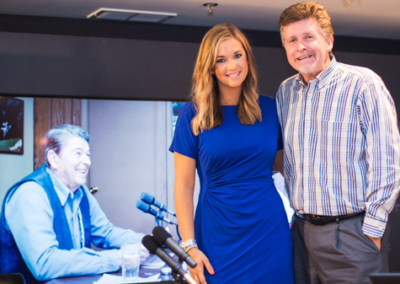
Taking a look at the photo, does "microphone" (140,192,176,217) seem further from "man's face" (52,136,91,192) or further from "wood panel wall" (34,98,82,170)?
"wood panel wall" (34,98,82,170)

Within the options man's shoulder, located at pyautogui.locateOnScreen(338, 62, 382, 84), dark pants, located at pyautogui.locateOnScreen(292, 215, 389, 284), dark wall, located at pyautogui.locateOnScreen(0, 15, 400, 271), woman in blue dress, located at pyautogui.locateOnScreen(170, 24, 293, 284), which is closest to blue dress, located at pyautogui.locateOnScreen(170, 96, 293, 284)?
woman in blue dress, located at pyautogui.locateOnScreen(170, 24, 293, 284)

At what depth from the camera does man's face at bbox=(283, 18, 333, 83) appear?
2201mm

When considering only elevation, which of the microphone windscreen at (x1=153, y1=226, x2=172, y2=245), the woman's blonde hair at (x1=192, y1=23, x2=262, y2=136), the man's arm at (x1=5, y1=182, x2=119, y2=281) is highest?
the woman's blonde hair at (x1=192, y1=23, x2=262, y2=136)

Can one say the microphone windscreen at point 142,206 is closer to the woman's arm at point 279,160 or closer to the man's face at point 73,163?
the man's face at point 73,163

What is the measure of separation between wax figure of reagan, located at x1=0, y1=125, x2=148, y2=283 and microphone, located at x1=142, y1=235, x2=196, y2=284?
2727mm

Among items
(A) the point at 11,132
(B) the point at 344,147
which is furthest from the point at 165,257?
(A) the point at 11,132

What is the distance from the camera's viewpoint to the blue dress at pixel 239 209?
2.12 meters

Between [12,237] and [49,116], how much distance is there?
39.6 inches

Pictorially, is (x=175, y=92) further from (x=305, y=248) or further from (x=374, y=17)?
(x=305, y=248)

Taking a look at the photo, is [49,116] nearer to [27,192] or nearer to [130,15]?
[27,192]

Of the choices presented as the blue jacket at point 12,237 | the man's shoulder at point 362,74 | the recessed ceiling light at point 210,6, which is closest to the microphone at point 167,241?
the man's shoulder at point 362,74

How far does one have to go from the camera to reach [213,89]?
222 cm

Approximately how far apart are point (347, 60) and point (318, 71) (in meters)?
3.07

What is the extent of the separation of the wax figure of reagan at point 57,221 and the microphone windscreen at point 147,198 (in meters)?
0.36
